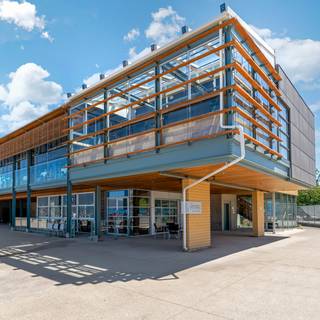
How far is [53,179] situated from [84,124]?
194 inches

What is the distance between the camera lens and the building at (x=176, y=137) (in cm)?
1037

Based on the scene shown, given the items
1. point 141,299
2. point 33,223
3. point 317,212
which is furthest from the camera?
point 317,212

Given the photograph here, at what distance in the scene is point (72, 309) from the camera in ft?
17.8

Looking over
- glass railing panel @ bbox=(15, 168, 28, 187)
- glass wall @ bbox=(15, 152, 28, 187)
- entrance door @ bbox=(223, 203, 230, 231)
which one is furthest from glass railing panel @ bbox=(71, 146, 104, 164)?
entrance door @ bbox=(223, 203, 230, 231)

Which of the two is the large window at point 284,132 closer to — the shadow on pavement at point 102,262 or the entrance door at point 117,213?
the shadow on pavement at point 102,262

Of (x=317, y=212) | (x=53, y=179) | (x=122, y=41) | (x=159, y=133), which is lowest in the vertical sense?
(x=317, y=212)

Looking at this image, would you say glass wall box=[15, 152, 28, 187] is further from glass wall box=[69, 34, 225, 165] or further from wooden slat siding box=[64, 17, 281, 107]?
wooden slat siding box=[64, 17, 281, 107]

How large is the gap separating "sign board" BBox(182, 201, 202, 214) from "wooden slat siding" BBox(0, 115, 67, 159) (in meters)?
9.11

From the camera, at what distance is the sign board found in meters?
12.3

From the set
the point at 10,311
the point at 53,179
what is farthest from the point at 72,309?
the point at 53,179

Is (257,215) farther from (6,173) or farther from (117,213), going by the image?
(6,173)

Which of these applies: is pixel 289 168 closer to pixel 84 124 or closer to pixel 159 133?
pixel 159 133

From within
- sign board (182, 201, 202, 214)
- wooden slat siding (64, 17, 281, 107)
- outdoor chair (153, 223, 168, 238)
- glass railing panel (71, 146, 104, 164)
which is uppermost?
wooden slat siding (64, 17, 281, 107)

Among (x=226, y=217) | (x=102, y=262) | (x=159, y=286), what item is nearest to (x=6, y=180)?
(x=226, y=217)
